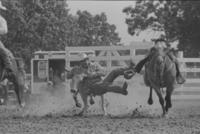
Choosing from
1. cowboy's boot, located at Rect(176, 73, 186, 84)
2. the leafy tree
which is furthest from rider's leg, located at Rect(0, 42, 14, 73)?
the leafy tree

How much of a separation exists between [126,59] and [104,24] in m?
61.8

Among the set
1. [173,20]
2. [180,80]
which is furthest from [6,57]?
[173,20]

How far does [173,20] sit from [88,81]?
31.6 metres

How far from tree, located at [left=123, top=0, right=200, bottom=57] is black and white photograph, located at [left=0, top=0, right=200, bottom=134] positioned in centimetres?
14

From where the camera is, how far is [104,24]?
77.7 meters

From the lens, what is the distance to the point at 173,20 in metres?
41.8

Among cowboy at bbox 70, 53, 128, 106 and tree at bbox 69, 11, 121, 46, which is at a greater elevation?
tree at bbox 69, 11, 121, 46

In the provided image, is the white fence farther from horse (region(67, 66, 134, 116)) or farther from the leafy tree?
the leafy tree

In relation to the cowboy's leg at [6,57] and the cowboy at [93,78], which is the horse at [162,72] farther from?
the cowboy's leg at [6,57]

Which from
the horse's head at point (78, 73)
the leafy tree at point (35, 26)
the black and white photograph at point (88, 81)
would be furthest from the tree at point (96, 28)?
the horse's head at point (78, 73)

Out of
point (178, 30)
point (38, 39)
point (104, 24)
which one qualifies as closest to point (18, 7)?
point (38, 39)

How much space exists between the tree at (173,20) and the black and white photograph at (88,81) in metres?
0.14

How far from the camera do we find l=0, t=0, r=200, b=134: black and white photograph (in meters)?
9.49

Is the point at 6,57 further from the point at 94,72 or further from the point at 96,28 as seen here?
the point at 96,28
